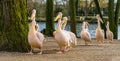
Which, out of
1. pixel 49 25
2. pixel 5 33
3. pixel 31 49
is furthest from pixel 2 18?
pixel 49 25

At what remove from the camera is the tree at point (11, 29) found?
558 inches

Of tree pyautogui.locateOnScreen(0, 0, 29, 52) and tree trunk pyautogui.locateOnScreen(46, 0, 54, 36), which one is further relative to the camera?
tree trunk pyautogui.locateOnScreen(46, 0, 54, 36)

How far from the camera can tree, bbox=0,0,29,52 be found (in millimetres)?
14164

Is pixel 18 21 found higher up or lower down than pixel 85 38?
higher up

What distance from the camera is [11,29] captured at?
1417 cm

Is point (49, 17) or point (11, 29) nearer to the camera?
point (11, 29)

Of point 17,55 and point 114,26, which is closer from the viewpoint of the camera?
point 17,55

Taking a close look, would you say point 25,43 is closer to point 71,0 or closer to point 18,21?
point 18,21

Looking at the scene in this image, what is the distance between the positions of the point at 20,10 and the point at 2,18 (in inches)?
31.0

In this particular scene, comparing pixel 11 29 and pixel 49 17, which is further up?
pixel 11 29

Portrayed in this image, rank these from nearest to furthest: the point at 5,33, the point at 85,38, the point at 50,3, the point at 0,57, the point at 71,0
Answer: the point at 0,57 → the point at 5,33 → the point at 85,38 → the point at 71,0 → the point at 50,3

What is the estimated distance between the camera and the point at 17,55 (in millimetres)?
13008

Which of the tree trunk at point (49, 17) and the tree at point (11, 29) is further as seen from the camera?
the tree trunk at point (49, 17)

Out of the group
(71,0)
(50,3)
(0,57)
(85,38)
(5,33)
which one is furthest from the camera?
(50,3)
